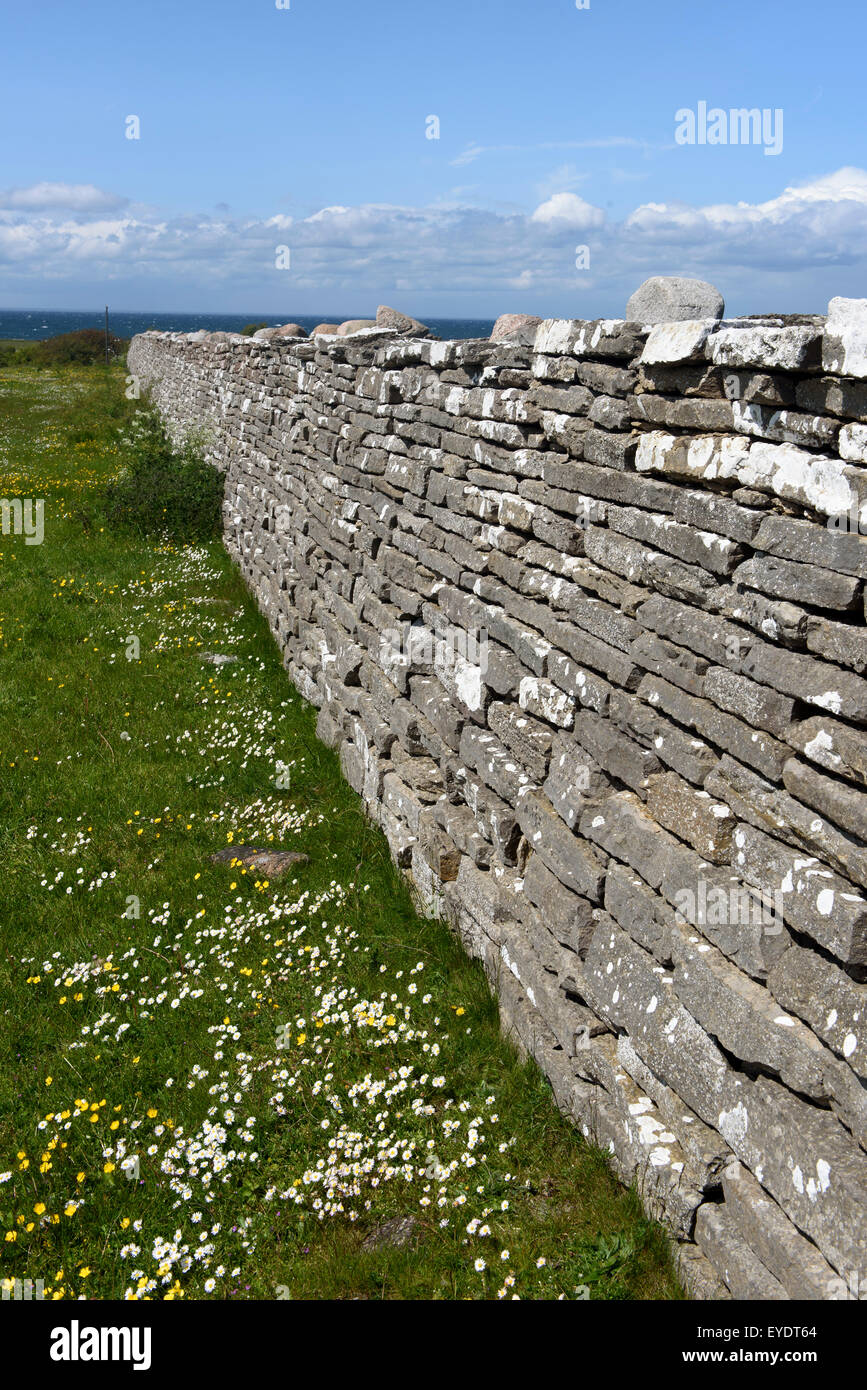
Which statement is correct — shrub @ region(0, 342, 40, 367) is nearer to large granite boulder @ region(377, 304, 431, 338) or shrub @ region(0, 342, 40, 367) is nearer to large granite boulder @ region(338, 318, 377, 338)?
large granite boulder @ region(338, 318, 377, 338)

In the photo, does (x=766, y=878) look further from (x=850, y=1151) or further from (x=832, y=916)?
(x=850, y=1151)

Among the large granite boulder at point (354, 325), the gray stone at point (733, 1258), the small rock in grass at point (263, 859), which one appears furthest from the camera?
the large granite boulder at point (354, 325)

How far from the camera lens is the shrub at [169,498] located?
14.6m

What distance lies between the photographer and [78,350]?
170 feet

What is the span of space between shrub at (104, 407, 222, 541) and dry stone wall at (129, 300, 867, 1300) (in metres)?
9.10

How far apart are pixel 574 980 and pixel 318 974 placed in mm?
1619

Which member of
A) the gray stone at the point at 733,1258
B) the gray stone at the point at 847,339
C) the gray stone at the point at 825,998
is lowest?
the gray stone at the point at 733,1258

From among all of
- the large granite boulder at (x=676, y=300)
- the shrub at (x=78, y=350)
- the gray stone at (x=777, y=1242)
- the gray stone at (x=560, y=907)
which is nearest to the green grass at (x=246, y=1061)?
the gray stone at (x=777, y=1242)

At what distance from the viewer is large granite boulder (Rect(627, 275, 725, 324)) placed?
373 centimetres

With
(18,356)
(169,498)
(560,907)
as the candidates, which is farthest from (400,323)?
(18,356)

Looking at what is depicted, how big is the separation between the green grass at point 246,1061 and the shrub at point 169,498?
6.63m

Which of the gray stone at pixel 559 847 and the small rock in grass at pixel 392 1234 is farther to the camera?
the gray stone at pixel 559 847

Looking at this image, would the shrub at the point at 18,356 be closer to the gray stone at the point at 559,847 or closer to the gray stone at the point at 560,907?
the gray stone at the point at 559,847

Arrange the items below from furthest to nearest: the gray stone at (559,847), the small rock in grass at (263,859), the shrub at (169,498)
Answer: the shrub at (169,498), the small rock in grass at (263,859), the gray stone at (559,847)
